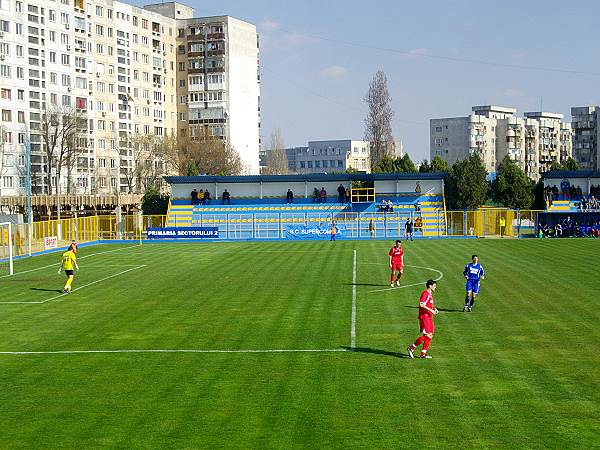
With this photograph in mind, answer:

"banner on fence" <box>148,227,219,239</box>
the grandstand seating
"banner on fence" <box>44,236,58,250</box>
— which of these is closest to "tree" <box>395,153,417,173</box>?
the grandstand seating

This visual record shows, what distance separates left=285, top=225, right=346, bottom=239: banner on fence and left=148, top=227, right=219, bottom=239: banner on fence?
7.47 m

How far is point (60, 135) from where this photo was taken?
119875 millimetres

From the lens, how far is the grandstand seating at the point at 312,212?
272ft

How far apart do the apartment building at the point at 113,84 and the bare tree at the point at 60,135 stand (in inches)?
48.3

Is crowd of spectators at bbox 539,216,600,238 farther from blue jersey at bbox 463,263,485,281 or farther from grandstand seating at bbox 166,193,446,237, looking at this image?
blue jersey at bbox 463,263,485,281

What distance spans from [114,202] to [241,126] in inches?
1645

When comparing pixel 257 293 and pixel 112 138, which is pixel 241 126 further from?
pixel 257 293

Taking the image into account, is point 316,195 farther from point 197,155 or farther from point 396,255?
point 396,255

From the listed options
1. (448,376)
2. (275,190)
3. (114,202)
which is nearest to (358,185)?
(275,190)

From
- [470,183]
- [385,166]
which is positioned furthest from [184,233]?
[385,166]

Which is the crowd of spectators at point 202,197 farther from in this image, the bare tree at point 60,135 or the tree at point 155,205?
the bare tree at point 60,135

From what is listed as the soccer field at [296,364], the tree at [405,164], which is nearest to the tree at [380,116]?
the tree at [405,164]

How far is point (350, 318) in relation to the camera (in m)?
27.2

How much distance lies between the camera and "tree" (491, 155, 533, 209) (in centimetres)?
10950
